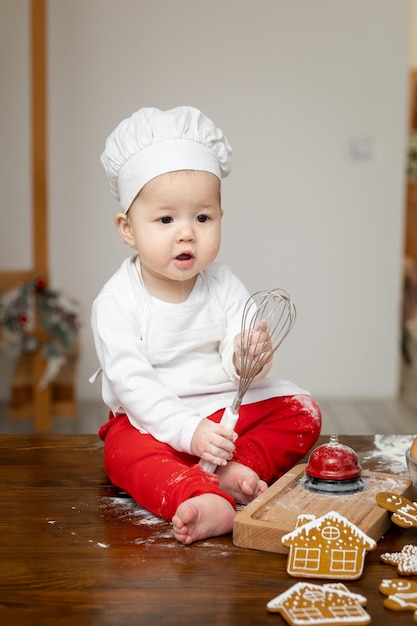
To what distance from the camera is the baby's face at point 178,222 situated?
1212mm

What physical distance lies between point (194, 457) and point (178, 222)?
32 centimetres

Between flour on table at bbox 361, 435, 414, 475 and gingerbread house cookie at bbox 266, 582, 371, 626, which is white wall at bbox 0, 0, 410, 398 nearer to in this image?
flour on table at bbox 361, 435, 414, 475

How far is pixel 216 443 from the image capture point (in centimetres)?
114

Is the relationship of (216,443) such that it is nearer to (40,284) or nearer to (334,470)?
(334,470)

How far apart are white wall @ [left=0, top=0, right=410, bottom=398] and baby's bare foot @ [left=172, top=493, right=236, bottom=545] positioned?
2.48m

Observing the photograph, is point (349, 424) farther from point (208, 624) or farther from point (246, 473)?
point (208, 624)

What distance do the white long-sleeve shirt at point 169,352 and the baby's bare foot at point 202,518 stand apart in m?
0.14

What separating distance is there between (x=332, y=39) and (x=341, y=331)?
1.11 m

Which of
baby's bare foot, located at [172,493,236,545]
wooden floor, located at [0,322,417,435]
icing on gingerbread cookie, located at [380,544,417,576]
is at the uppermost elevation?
baby's bare foot, located at [172,493,236,545]

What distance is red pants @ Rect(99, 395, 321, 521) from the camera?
3.62 ft

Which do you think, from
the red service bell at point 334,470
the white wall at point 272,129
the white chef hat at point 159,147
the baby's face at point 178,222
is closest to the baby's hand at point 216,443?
the red service bell at point 334,470

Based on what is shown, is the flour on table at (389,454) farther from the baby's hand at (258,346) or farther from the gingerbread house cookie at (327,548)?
the gingerbread house cookie at (327,548)

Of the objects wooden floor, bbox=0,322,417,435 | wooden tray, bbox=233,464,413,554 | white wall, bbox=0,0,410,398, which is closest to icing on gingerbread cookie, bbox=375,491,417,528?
wooden tray, bbox=233,464,413,554

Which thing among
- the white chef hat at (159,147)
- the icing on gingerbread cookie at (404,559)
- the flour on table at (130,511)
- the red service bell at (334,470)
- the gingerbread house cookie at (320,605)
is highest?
the white chef hat at (159,147)
